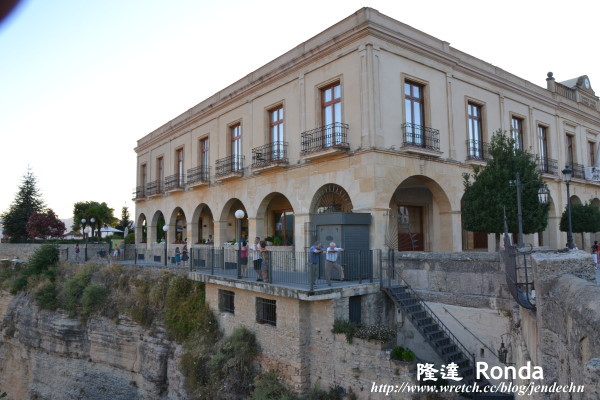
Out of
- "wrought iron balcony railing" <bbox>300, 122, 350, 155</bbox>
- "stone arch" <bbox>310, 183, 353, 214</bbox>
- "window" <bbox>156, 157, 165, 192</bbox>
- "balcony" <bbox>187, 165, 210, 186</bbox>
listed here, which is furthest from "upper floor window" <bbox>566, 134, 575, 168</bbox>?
"window" <bbox>156, 157, 165, 192</bbox>

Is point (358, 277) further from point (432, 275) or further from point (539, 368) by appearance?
point (539, 368)

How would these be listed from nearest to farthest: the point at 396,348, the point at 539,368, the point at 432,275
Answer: the point at 539,368, the point at 396,348, the point at 432,275

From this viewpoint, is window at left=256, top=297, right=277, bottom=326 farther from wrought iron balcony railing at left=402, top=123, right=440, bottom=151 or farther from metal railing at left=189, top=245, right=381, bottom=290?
wrought iron balcony railing at left=402, top=123, right=440, bottom=151

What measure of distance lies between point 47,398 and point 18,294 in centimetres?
722

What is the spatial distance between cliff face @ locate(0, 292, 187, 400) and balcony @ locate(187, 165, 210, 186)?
7.80 m

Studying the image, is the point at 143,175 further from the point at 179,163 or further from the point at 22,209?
the point at 22,209

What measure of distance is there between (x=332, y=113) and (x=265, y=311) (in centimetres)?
747

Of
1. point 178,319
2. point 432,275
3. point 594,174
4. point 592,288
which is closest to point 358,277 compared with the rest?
point 432,275

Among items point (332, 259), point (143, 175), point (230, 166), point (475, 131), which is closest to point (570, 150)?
point (475, 131)

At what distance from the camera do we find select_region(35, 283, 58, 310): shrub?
20973mm

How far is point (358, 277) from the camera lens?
12.2 meters

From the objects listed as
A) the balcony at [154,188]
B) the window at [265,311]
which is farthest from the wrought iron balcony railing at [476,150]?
the balcony at [154,188]

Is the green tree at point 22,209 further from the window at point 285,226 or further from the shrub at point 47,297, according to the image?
the window at point 285,226

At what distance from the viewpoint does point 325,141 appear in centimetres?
1526
